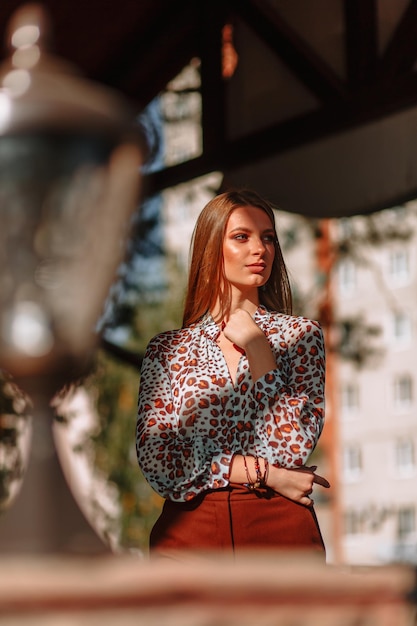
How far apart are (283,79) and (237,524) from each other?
326cm

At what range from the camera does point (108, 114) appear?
875 mm

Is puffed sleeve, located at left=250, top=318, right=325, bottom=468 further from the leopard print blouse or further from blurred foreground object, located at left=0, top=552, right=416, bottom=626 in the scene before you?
blurred foreground object, located at left=0, top=552, right=416, bottom=626

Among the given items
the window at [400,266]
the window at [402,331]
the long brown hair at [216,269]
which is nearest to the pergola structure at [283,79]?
the long brown hair at [216,269]

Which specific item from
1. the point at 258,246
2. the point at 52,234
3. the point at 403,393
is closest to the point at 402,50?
the point at 258,246

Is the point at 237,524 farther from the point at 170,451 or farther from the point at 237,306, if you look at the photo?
the point at 237,306

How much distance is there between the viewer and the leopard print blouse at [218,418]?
231cm

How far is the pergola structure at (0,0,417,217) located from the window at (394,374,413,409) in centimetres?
4105

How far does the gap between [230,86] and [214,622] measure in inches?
193

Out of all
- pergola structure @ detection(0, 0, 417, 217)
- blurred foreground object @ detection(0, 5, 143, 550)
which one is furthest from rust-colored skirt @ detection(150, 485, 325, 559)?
pergola structure @ detection(0, 0, 417, 217)

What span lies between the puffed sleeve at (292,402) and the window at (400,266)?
131 feet

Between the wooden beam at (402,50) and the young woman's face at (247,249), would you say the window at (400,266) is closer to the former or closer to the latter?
the wooden beam at (402,50)

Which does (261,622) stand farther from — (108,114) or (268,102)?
(268,102)

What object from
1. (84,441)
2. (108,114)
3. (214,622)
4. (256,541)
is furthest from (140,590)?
(84,441)

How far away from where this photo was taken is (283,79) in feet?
17.0
